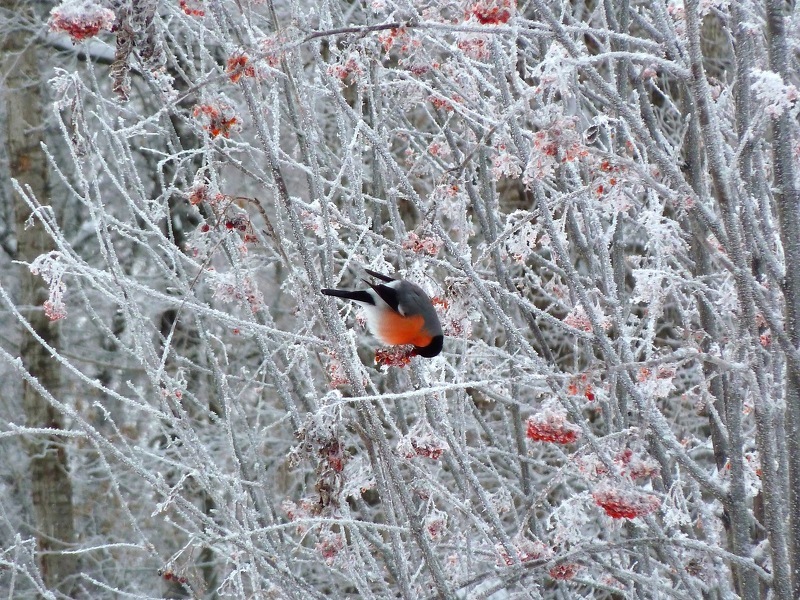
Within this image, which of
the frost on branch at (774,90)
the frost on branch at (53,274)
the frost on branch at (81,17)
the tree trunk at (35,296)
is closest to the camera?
the frost on branch at (774,90)

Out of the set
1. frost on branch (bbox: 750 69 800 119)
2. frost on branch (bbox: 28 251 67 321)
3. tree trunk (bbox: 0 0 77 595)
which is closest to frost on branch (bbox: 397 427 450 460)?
frost on branch (bbox: 28 251 67 321)

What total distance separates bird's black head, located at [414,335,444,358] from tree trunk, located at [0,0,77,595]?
22.8 feet

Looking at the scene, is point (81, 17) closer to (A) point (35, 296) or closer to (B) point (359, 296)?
(B) point (359, 296)

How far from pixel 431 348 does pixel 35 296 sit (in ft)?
25.6

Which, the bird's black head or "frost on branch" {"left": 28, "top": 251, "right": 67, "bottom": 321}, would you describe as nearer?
"frost on branch" {"left": 28, "top": 251, "right": 67, "bottom": 321}

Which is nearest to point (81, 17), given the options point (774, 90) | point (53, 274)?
point (53, 274)

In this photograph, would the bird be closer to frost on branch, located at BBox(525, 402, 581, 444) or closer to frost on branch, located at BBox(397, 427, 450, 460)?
frost on branch, located at BBox(397, 427, 450, 460)

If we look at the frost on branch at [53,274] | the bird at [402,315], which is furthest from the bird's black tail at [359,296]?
the frost on branch at [53,274]

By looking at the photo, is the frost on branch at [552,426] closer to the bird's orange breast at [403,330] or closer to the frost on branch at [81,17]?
the bird's orange breast at [403,330]

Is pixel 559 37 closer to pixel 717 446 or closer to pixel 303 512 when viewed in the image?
pixel 717 446

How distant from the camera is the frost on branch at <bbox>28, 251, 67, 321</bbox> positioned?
2.70 meters

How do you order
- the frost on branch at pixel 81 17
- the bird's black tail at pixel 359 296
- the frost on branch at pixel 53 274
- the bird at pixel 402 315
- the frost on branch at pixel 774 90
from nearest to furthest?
the frost on branch at pixel 774 90 → the frost on branch at pixel 81 17 → the frost on branch at pixel 53 274 → the bird's black tail at pixel 359 296 → the bird at pixel 402 315

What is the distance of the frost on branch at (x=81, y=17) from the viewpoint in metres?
2.35

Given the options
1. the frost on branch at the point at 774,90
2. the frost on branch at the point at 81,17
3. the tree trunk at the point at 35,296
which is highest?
the frost on branch at the point at 81,17
